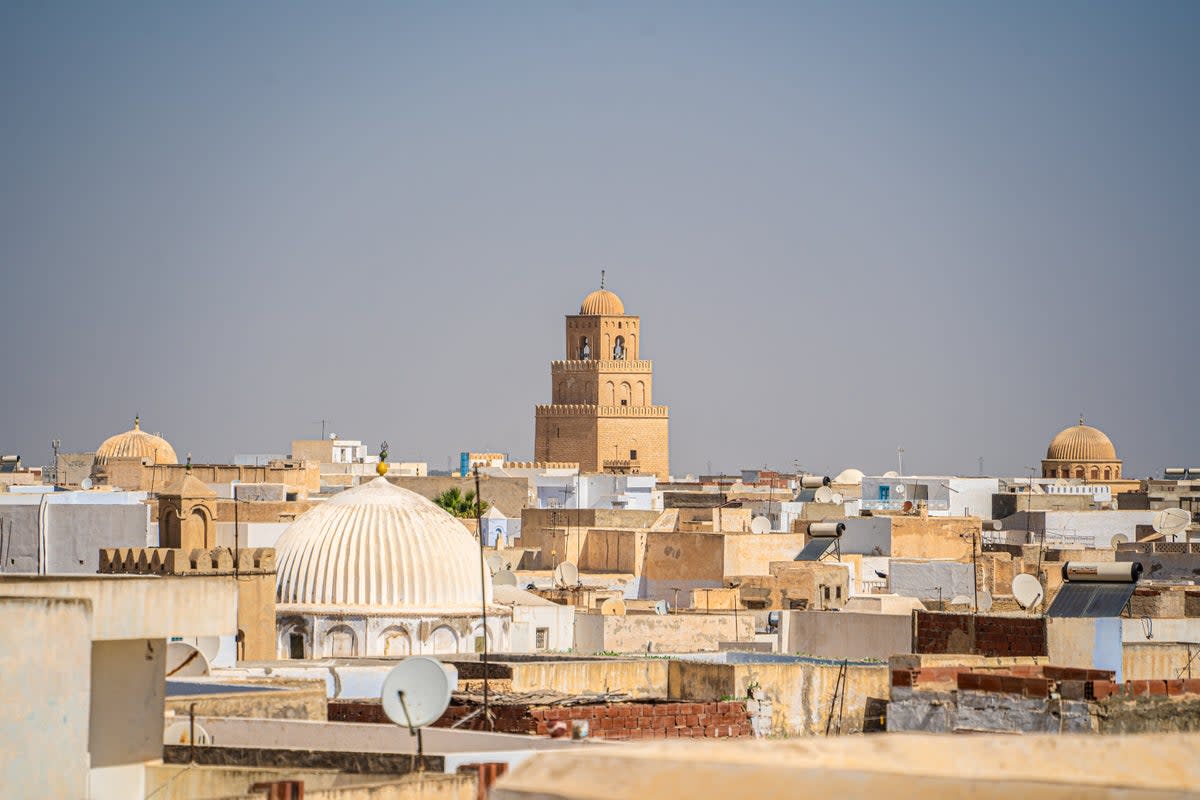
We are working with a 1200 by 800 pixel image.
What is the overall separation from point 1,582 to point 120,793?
1.09 m

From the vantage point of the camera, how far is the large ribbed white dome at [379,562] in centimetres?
2569

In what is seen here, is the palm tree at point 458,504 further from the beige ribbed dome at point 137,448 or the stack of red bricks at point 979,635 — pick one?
the stack of red bricks at point 979,635

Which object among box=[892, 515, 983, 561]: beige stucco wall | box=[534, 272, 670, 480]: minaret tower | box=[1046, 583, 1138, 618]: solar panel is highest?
box=[534, 272, 670, 480]: minaret tower

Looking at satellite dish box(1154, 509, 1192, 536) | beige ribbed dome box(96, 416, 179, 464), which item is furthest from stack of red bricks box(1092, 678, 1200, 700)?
beige ribbed dome box(96, 416, 179, 464)

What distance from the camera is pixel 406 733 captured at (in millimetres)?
9750

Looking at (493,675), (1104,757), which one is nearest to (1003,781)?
(1104,757)

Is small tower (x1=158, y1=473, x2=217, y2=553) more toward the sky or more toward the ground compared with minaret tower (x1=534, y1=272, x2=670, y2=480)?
more toward the ground

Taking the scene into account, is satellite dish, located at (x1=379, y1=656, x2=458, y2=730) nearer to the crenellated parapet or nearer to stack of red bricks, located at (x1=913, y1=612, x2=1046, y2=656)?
stack of red bricks, located at (x1=913, y1=612, x2=1046, y2=656)

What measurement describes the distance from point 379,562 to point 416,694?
56.6ft

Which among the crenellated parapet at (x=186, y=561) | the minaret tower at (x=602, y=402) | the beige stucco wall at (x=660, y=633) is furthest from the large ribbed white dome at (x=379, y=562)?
the minaret tower at (x=602, y=402)

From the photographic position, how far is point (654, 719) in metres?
13.6

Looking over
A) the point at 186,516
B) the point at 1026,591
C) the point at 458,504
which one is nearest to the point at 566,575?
the point at 186,516

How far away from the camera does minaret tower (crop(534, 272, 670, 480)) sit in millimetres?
98062

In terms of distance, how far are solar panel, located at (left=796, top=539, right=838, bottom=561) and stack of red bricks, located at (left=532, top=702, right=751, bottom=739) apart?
20503 mm
